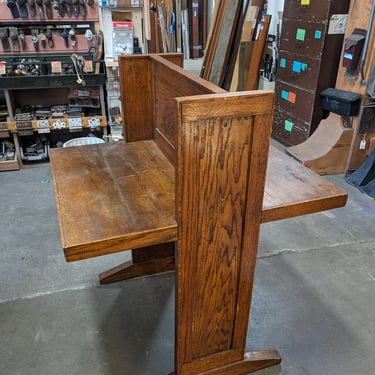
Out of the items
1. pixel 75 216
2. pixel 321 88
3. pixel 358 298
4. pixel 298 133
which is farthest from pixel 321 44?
pixel 75 216

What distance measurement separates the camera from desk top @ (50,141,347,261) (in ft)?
3.52

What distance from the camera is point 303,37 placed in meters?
3.47

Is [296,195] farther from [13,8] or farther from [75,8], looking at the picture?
[13,8]

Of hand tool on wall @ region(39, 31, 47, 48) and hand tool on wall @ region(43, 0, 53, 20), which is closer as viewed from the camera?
hand tool on wall @ region(43, 0, 53, 20)

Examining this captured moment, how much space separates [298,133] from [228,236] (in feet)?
9.15

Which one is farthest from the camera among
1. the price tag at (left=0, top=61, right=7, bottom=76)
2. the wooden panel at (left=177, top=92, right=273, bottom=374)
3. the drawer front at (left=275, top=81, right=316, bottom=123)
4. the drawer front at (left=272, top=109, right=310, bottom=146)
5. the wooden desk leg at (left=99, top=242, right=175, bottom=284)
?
the drawer front at (left=272, top=109, right=310, bottom=146)

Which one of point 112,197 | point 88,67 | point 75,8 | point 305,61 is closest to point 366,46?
point 305,61

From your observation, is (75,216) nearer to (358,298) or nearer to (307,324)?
(307,324)

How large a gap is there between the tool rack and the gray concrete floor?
0.98m

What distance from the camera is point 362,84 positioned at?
2.97m

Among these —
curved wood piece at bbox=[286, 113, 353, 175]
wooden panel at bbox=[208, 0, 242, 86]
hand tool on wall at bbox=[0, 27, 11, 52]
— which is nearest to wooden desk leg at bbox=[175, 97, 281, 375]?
curved wood piece at bbox=[286, 113, 353, 175]

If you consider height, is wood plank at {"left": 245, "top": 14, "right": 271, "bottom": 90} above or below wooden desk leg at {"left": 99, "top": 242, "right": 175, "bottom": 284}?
above

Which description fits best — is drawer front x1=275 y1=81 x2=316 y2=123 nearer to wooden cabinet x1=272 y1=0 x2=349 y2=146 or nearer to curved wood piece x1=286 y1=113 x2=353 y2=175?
wooden cabinet x1=272 y1=0 x2=349 y2=146

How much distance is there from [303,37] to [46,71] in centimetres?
228
